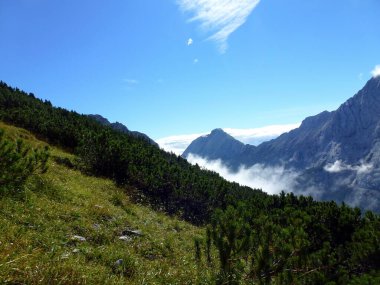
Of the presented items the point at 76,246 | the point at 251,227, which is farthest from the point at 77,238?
the point at 251,227

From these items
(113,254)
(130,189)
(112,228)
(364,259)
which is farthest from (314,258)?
(130,189)

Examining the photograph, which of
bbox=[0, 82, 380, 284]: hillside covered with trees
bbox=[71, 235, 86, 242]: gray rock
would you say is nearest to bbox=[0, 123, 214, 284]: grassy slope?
bbox=[71, 235, 86, 242]: gray rock

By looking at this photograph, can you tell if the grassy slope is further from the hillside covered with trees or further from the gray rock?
the hillside covered with trees

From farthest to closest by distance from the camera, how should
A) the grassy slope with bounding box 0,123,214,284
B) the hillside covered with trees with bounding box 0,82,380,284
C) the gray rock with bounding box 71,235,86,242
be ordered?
1. the gray rock with bounding box 71,235,86,242
2. the hillside covered with trees with bounding box 0,82,380,284
3. the grassy slope with bounding box 0,123,214,284

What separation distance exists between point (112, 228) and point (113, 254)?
5.36 metres

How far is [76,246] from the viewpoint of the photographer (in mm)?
12359

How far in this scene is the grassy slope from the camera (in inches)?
298

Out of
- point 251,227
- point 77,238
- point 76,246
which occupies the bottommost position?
point 76,246

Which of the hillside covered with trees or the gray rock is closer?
the hillside covered with trees

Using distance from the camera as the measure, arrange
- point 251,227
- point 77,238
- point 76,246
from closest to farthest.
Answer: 1. point 76,246
2. point 77,238
3. point 251,227

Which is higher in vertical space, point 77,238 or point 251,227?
point 251,227

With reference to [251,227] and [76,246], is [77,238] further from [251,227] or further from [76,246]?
[251,227]

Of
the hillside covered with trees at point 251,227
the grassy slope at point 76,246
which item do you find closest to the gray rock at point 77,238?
the grassy slope at point 76,246

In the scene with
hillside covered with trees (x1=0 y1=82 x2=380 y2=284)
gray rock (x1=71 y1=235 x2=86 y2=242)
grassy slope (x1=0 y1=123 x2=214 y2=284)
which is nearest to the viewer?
grassy slope (x1=0 y1=123 x2=214 y2=284)
